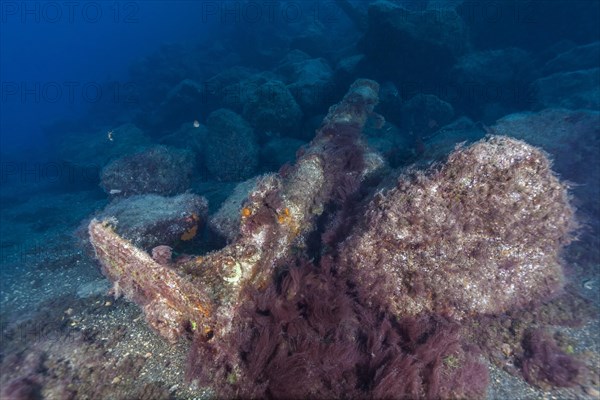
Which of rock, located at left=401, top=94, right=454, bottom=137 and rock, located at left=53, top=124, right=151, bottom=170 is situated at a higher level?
rock, located at left=53, top=124, right=151, bottom=170

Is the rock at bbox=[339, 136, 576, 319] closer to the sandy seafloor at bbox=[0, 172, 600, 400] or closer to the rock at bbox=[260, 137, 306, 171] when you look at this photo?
the sandy seafloor at bbox=[0, 172, 600, 400]

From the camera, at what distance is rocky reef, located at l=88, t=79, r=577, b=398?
193 inches

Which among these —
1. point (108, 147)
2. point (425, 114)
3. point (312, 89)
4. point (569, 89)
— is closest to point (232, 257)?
point (425, 114)

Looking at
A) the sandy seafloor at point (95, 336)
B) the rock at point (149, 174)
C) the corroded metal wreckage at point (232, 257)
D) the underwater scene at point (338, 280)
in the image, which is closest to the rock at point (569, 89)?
the underwater scene at point (338, 280)

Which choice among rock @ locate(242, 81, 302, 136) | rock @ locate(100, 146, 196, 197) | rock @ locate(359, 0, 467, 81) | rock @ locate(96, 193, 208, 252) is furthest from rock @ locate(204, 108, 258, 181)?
rock @ locate(359, 0, 467, 81)

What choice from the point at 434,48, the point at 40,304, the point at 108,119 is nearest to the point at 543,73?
the point at 434,48

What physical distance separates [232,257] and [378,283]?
2.53m

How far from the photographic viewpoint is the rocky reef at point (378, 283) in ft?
16.1

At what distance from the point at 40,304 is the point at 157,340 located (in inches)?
136

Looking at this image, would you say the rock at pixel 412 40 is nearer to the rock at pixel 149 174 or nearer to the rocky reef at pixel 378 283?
the rock at pixel 149 174

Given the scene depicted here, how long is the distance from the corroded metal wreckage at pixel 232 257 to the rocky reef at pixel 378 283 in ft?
0.08

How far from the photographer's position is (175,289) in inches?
203

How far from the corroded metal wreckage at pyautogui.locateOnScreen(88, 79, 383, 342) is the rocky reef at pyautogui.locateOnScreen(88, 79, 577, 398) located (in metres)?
0.03

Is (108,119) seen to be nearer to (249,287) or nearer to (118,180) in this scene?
(118,180)
